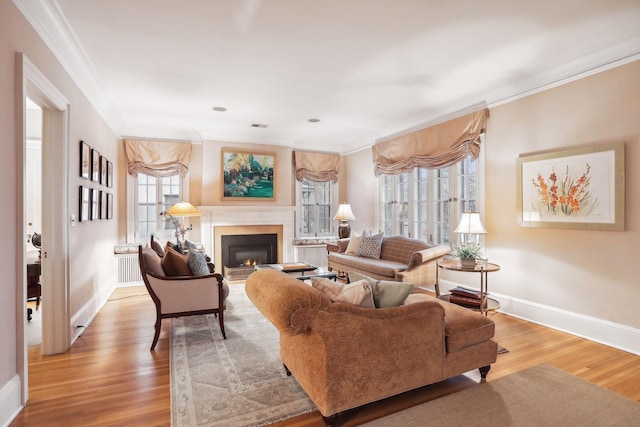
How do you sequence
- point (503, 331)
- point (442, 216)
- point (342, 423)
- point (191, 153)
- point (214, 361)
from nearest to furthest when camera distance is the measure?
point (342, 423) < point (214, 361) < point (503, 331) < point (442, 216) < point (191, 153)

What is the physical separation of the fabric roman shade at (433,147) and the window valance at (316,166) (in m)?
1.21

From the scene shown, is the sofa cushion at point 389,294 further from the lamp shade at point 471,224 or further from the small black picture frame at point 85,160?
the small black picture frame at point 85,160

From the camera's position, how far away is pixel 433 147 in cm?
521

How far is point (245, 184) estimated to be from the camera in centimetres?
Answer: 673

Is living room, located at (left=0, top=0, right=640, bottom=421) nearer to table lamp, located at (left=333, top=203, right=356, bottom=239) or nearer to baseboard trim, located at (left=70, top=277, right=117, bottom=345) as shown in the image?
baseboard trim, located at (left=70, top=277, right=117, bottom=345)

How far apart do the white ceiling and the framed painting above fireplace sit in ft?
5.18

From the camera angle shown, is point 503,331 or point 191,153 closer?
point 503,331

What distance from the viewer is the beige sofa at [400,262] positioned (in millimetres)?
4586

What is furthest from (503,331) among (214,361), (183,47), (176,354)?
(183,47)

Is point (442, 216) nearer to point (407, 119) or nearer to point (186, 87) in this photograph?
point (407, 119)

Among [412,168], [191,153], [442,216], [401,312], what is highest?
[191,153]

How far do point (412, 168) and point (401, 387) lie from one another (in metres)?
4.11

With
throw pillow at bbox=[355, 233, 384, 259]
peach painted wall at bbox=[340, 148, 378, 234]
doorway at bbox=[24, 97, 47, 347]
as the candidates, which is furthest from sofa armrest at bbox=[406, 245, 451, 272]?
doorway at bbox=[24, 97, 47, 347]

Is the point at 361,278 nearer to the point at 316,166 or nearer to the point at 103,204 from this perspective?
the point at 103,204
